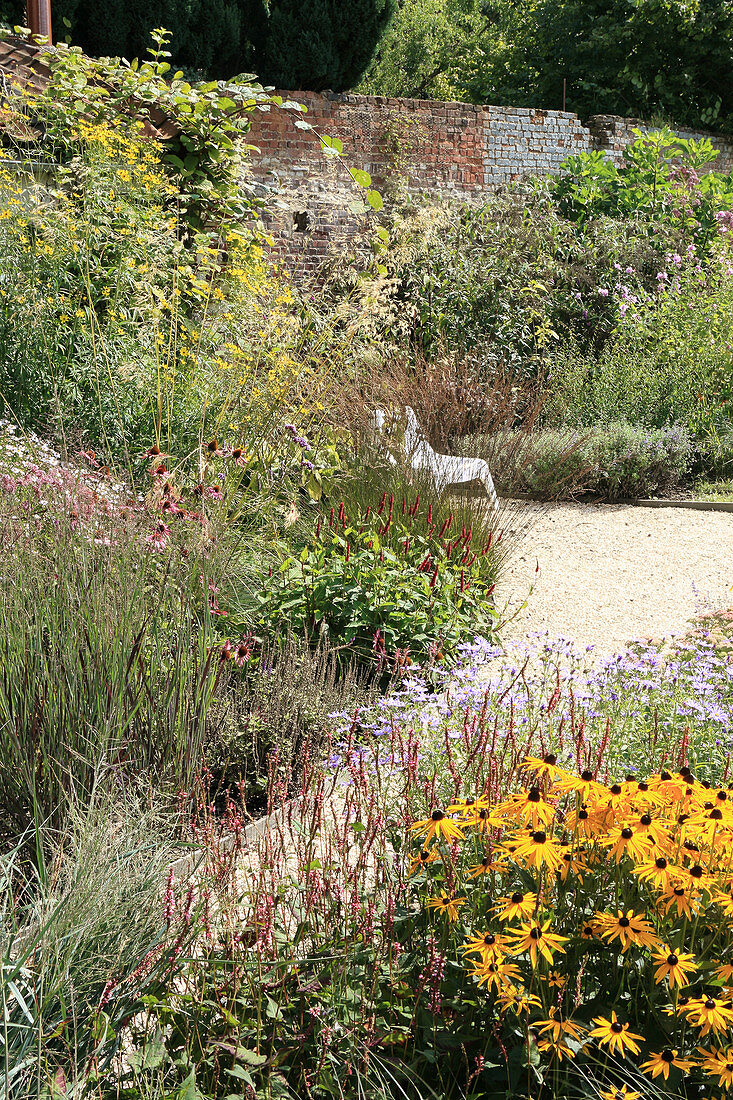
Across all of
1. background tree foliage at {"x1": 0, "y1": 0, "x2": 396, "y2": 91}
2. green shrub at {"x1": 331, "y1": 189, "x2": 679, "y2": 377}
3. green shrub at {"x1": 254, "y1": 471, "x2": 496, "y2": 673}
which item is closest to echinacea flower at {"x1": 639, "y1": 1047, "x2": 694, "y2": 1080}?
green shrub at {"x1": 254, "y1": 471, "x2": 496, "y2": 673}

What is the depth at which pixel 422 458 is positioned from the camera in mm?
5473

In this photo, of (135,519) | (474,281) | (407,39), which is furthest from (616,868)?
(407,39)

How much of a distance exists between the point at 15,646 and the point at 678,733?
1.93 m

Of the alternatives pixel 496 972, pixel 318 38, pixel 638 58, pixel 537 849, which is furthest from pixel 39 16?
pixel 638 58

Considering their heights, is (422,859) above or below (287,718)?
above

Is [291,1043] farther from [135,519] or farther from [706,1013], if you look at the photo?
[135,519]

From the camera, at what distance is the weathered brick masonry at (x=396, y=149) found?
396 inches

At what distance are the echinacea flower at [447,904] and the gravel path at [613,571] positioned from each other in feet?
8.72

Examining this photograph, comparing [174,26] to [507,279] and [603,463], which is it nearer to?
[507,279]

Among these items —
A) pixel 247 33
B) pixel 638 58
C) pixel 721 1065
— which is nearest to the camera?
pixel 721 1065

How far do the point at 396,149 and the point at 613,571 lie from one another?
7243 millimetres

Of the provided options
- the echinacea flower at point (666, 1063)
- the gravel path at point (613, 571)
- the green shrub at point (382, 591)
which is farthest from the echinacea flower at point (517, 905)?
the gravel path at point (613, 571)

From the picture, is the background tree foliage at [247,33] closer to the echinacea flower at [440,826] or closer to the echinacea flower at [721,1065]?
the echinacea flower at [440,826]

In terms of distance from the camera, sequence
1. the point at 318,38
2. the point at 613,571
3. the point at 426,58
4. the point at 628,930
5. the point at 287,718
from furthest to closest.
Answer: the point at 426,58 → the point at 318,38 → the point at 613,571 → the point at 287,718 → the point at 628,930
